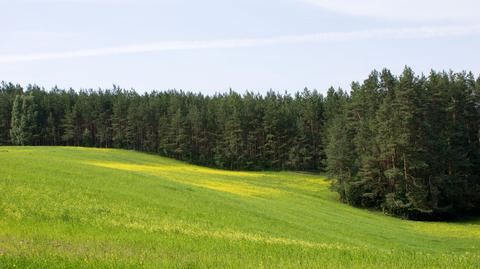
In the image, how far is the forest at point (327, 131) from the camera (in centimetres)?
6144

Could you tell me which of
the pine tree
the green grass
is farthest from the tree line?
the green grass

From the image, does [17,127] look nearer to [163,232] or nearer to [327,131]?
[327,131]

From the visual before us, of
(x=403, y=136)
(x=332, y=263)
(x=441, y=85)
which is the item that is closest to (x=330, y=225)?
(x=332, y=263)

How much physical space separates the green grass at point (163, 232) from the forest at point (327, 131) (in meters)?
18.2

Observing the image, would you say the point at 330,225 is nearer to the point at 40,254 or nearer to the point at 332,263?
the point at 332,263

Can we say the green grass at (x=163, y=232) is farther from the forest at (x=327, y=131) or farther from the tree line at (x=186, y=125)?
the tree line at (x=186, y=125)

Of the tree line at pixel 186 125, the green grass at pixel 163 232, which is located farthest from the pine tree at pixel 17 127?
the green grass at pixel 163 232

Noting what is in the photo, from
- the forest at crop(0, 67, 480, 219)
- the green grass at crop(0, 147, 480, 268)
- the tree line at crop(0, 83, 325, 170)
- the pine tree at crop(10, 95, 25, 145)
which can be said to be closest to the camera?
the green grass at crop(0, 147, 480, 268)

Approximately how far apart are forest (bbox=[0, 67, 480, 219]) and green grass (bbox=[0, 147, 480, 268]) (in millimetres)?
18244

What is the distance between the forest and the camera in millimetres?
61438

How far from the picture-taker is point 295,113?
11869 centimetres

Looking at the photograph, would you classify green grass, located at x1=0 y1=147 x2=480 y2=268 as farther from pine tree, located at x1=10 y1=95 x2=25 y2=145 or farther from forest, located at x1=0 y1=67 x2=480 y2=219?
pine tree, located at x1=10 y1=95 x2=25 y2=145

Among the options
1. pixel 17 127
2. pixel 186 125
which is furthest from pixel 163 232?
pixel 17 127

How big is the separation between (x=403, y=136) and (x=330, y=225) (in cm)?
3004
